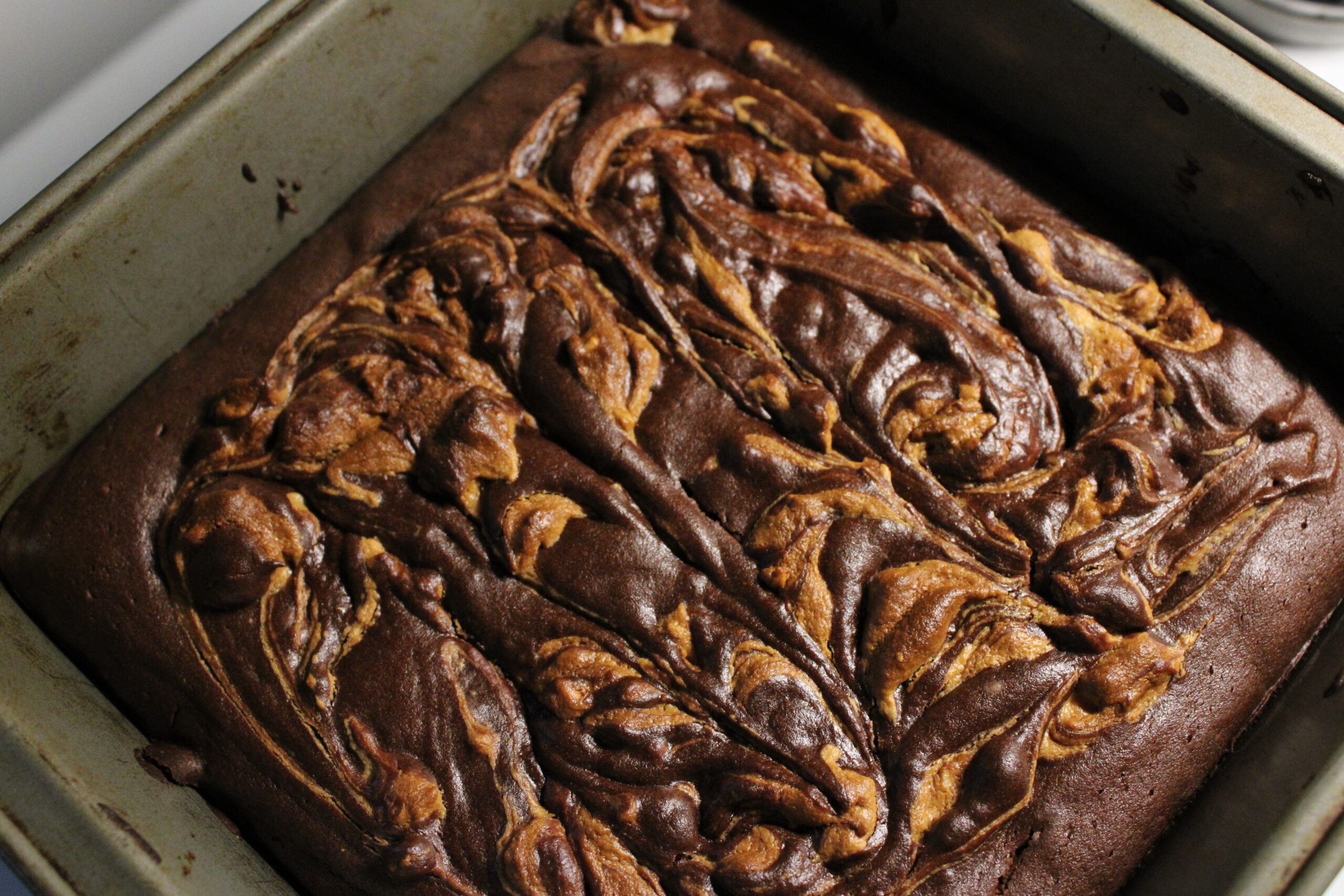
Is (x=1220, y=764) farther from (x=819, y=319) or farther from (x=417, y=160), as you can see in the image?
(x=417, y=160)

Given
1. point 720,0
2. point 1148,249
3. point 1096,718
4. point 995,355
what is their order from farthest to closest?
point 720,0 → point 1148,249 → point 995,355 → point 1096,718

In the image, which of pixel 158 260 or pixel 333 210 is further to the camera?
pixel 333 210

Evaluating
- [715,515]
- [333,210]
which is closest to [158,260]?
[333,210]

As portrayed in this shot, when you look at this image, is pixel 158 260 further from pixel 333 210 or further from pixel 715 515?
pixel 715 515

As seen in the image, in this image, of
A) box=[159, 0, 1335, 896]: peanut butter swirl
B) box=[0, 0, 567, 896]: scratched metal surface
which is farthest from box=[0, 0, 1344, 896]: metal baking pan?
box=[159, 0, 1335, 896]: peanut butter swirl

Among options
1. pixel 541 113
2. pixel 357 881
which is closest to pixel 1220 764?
pixel 357 881

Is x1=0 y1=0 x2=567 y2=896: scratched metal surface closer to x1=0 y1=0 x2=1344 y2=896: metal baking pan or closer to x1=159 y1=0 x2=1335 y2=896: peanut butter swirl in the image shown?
x1=0 y1=0 x2=1344 y2=896: metal baking pan
